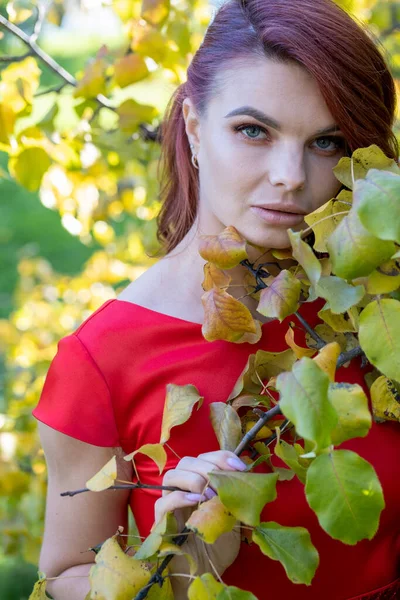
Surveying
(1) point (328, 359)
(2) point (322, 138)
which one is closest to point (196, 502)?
(1) point (328, 359)

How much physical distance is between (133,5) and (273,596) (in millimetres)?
1365

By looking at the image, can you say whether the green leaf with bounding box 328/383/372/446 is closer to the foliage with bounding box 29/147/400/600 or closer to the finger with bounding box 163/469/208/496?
the foliage with bounding box 29/147/400/600

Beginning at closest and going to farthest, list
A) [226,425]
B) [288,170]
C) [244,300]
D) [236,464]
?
[236,464] < [226,425] < [288,170] < [244,300]

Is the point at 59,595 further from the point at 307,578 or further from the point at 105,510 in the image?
the point at 307,578

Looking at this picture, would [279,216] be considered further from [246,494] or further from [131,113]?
[131,113]

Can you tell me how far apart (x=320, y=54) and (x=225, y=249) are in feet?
1.28

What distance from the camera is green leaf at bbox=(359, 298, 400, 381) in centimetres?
71

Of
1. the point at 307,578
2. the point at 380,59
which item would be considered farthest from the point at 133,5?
the point at 307,578

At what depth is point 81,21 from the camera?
1.97 meters

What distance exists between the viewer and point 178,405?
3.24ft

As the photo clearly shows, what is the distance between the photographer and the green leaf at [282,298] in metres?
0.91

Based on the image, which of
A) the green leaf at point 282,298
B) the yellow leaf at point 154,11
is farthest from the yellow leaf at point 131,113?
the green leaf at point 282,298

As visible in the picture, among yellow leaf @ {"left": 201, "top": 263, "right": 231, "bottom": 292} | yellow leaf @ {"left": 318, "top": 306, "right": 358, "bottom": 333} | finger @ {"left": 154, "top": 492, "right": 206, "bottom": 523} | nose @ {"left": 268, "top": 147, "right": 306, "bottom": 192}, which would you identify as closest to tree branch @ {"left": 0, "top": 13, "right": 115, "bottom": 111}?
nose @ {"left": 268, "top": 147, "right": 306, "bottom": 192}

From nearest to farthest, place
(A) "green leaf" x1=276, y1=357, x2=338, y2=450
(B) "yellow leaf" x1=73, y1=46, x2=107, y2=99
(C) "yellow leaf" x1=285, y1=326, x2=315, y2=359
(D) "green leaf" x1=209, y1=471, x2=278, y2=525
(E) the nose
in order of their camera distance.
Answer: (A) "green leaf" x1=276, y1=357, x2=338, y2=450 < (D) "green leaf" x1=209, y1=471, x2=278, y2=525 < (C) "yellow leaf" x1=285, y1=326, x2=315, y2=359 < (E) the nose < (B) "yellow leaf" x1=73, y1=46, x2=107, y2=99
